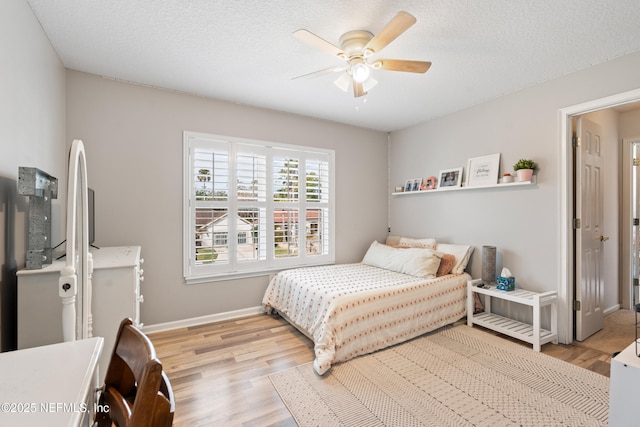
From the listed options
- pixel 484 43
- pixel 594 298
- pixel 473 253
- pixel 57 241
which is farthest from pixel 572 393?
pixel 57 241

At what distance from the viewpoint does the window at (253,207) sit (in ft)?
10.4

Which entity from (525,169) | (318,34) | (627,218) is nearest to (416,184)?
(525,169)

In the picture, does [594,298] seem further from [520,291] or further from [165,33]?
[165,33]

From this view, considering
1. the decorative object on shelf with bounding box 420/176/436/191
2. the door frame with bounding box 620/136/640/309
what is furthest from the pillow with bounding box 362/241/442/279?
the door frame with bounding box 620/136/640/309

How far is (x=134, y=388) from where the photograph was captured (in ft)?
2.98

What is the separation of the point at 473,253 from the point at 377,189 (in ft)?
5.45

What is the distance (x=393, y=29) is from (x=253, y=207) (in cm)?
238

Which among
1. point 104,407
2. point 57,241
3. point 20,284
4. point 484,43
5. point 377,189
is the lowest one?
point 104,407

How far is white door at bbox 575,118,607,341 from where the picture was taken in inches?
107

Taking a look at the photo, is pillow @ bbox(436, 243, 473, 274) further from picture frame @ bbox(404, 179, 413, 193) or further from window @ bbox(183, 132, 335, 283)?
window @ bbox(183, 132, 335, 283)

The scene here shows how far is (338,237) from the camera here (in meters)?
4.12

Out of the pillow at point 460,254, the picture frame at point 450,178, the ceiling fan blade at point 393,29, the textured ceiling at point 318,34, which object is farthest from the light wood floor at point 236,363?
the textured ceiling at point 318,34

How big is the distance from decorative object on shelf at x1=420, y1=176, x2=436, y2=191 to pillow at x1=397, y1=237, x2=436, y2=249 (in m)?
0.69

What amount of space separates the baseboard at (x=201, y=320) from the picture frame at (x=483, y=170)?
2.96m
